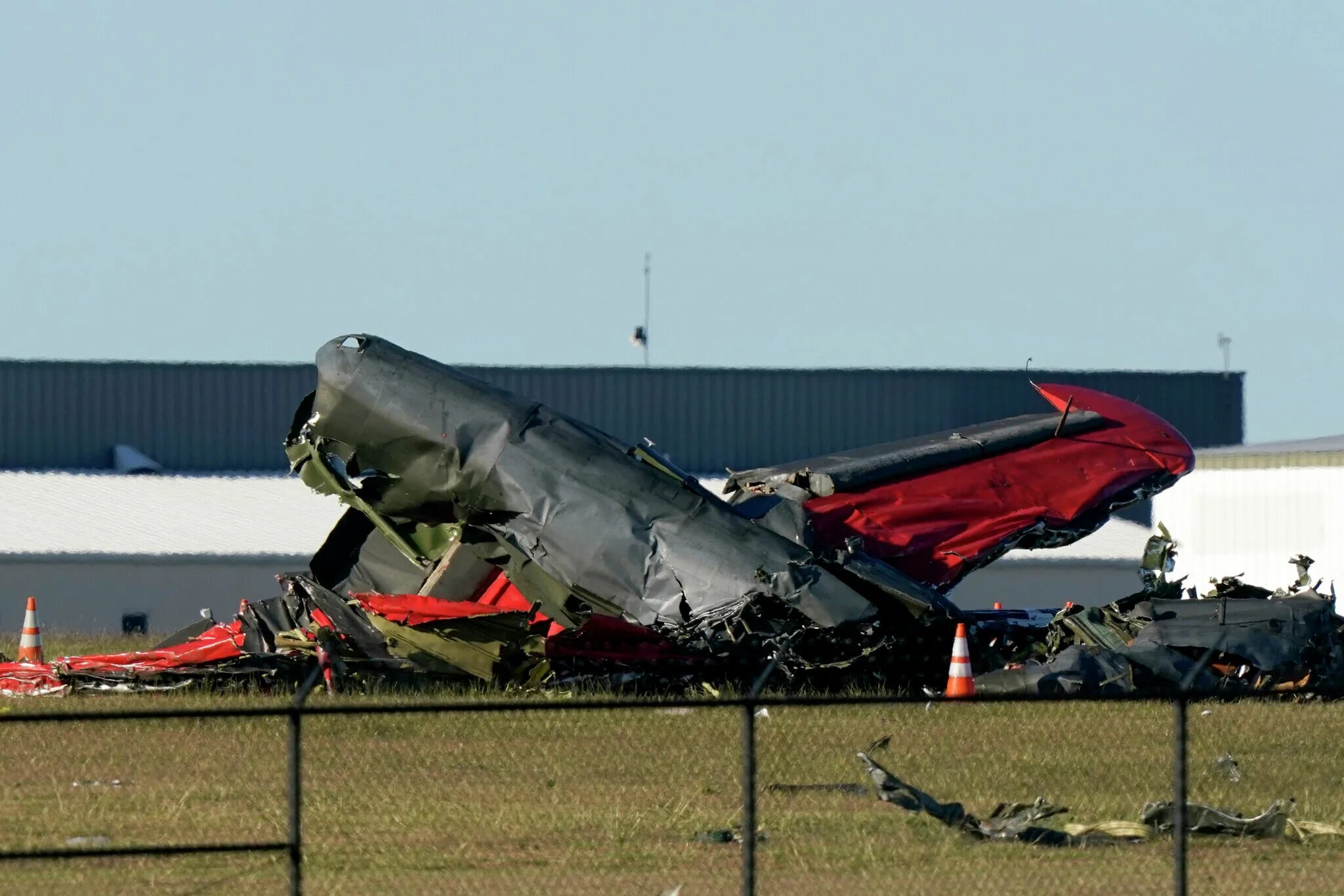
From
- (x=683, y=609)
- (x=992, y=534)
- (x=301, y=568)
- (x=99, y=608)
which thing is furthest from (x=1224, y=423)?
(x=683, y=609)

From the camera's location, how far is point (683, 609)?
1831cm

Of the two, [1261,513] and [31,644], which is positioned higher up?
[1261,513]

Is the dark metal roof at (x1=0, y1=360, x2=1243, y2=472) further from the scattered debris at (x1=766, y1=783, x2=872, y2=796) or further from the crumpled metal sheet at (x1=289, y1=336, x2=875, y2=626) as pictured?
the scattered debris at (x1=766, y1=783, x2=872, y2=796)

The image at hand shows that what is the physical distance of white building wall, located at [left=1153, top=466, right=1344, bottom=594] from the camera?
34.9 meters

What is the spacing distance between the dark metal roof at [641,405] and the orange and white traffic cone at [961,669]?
99.3ft

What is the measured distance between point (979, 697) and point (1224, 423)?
153 feet

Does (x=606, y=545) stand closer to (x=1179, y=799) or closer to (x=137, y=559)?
(x=1179, y=799)

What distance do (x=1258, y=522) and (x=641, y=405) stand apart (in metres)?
18.3

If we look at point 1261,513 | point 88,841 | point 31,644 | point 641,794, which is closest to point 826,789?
point 641,794

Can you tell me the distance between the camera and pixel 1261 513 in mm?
36719

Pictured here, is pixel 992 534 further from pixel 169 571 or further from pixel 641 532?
pixel 169 571

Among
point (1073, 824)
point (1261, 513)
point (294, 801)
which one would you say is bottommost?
point (1073, 824)

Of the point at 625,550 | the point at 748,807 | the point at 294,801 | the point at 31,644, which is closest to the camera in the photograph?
the point at 294,801

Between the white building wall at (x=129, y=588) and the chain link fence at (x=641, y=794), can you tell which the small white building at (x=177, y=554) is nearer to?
the white building wall at (x=129, y=588)
